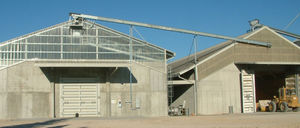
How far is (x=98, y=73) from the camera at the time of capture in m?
32.1

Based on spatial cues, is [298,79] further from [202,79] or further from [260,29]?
[202,79]

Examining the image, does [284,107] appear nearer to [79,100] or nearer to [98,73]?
[98,73]

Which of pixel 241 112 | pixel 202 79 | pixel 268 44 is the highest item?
pixel 268 44

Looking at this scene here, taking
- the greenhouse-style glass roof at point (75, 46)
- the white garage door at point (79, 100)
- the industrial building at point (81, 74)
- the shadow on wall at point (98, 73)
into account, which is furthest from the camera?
the shadow on wall at point (98, 73)

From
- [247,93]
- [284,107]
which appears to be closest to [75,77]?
[247,93]

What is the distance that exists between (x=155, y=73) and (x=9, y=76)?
1171 centimetres

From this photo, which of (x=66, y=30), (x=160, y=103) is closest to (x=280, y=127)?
(x=160, y=103)

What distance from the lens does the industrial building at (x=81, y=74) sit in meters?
30.2

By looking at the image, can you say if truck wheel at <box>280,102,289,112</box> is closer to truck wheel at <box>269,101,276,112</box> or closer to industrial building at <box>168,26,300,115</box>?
truck wheel at <box>269,101,276,112</box>

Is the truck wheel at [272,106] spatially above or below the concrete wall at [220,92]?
below

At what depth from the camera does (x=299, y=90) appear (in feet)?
126

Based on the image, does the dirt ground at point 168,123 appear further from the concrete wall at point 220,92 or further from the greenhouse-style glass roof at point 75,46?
the concrete wall at point 220,92

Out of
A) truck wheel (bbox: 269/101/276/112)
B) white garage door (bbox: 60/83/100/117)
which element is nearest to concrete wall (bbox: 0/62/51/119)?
white garage door (bbox: 60/83/100/117)

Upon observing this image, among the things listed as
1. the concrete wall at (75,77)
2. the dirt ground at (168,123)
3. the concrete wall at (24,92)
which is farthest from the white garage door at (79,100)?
the dirt ground at (168,123)
